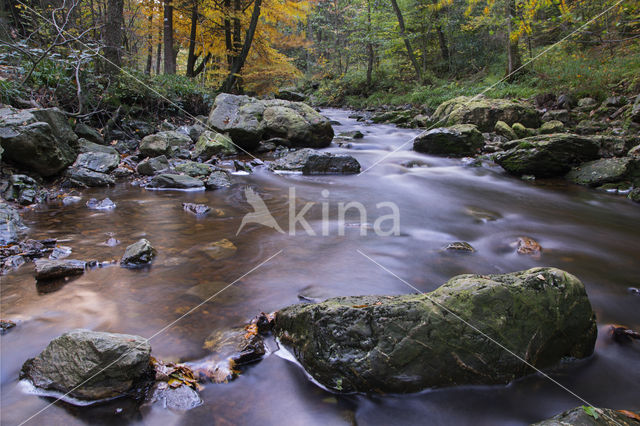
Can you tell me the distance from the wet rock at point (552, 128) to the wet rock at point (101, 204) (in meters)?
10.3

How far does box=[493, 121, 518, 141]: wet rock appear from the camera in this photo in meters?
10.7

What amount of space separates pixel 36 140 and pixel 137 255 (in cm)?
390

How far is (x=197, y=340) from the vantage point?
8.96ft

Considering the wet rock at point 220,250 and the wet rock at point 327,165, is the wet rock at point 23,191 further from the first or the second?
the wet rock at point 327,165

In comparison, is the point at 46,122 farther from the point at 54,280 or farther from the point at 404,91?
the point at 404,91

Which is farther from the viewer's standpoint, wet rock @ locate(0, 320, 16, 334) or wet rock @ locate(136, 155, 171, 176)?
wet rock @ locate(136, 155, 171, 176)

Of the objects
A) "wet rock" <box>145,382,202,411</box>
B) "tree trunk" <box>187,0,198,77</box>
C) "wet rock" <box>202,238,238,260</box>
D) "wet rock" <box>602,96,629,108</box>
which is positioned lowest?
"wet rock" <box>145,382,202,411</box>

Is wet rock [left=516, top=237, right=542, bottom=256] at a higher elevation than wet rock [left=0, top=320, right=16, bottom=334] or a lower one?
higher

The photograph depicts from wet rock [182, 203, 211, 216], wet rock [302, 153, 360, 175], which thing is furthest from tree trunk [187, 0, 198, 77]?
wet rock [182, 203, 211, 216]

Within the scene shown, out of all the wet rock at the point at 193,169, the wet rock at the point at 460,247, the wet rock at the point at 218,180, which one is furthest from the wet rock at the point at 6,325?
the wet rock at the point at 193,169

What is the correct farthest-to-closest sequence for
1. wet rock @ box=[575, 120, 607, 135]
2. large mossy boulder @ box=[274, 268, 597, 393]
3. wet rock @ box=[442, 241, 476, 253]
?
wet rock @ box=[575, 120, 607, 135], wet rock @ box=[442, 241, 476, 253], large mossy boulder @ box=[274, 268, 597, 393]

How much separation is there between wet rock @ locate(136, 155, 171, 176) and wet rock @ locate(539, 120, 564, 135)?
9545 mm

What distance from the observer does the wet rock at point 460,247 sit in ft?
15.0

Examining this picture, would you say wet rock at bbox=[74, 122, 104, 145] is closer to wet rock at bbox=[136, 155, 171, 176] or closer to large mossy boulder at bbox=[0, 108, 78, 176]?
large mossy boulder at bbox=[0, 108, 78, 176]
